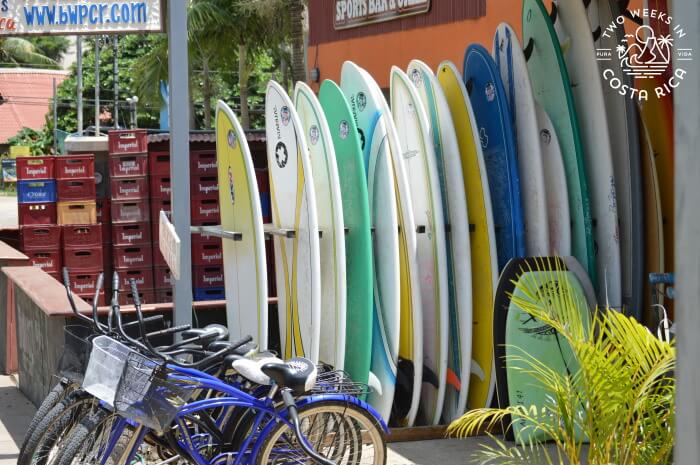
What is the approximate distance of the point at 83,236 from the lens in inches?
466

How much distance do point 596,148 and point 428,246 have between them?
1063 mm

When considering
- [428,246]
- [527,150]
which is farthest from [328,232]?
[527,150]

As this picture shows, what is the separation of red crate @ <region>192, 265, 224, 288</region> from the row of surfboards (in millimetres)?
4979

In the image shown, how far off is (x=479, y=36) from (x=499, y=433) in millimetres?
5231

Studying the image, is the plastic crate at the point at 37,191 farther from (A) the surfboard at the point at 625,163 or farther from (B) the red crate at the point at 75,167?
(A) the surfboard at the point at 625,163

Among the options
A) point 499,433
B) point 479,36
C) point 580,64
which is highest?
point 479,36

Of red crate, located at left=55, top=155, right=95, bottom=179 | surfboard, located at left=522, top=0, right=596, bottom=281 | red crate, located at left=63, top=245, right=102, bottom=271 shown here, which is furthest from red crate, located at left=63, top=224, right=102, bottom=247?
surfboard, located at left=522, top=0, right=596, bottom=281

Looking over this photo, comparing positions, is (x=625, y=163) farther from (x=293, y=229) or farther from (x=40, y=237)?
(x=40, y=237)

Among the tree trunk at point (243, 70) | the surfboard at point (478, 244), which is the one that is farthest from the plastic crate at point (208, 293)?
the tree trunk at point (243, 70)

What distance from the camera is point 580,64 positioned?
20.5ft

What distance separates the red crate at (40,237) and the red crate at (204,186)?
5.41 ft

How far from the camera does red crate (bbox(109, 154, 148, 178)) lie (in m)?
11.5

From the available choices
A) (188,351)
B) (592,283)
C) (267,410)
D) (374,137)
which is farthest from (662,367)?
(374,137)

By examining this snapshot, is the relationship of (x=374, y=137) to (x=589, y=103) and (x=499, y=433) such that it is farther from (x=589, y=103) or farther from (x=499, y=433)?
(x=499, y=433)
